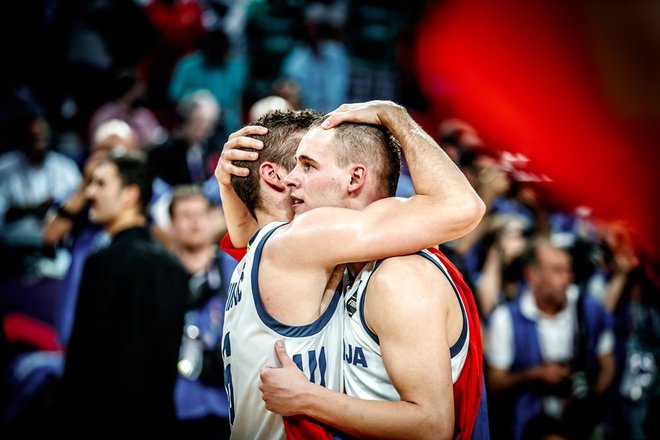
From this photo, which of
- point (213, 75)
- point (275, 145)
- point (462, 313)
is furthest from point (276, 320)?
point (213, 75)

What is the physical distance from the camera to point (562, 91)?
458 cm

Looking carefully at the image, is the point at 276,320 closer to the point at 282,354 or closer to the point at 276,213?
the point at 282,354

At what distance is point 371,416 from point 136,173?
9.87 ft

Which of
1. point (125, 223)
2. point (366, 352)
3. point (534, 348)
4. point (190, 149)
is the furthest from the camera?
point (190, 149)

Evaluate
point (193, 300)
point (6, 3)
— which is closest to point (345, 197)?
point (193, 300)

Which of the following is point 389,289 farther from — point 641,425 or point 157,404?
point 641,425

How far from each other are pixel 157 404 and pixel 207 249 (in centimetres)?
144

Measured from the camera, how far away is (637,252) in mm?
5133

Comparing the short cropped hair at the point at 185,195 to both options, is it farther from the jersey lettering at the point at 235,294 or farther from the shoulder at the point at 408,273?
the shoulder at the point at 408,273

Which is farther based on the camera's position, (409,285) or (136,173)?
(136,173)

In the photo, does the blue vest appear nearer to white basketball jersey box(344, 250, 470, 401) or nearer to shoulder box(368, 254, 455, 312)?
white basketball jersey box(344, 250, 470, 401)

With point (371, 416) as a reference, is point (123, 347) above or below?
below

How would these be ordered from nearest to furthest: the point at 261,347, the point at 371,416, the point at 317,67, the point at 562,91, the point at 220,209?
the point at 371,416 → the point at 261,347 → the point at 562,91 → the point at 220,209 → the point at 317,67

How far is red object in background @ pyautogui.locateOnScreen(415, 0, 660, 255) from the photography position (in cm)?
89
